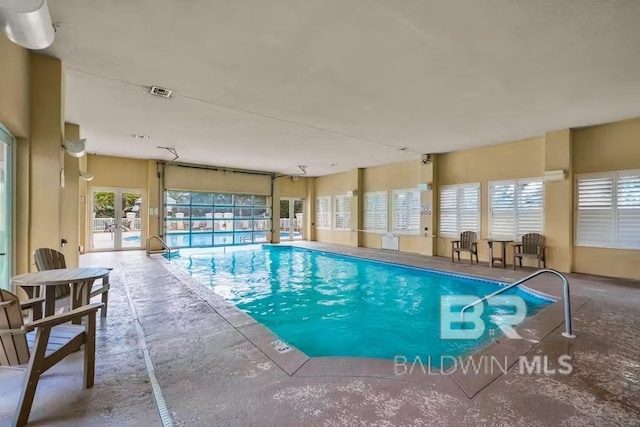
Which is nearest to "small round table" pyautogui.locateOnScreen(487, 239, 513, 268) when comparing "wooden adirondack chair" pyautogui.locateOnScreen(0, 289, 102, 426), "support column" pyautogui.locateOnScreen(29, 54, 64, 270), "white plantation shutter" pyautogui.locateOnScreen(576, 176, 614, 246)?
"white plantation shutter" pyautogui.locateOnScreen(576, 176, 614, 246)

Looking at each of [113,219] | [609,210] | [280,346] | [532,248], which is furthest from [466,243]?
[113,219]

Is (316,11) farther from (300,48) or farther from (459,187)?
(459,187)

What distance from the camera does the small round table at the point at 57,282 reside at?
238cm

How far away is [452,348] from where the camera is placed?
344 cm

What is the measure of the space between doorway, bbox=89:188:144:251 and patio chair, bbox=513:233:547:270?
11.0 m

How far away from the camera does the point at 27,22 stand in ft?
6.17

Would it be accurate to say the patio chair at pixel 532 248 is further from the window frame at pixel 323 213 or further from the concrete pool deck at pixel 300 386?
the window frame at pixel 323 213

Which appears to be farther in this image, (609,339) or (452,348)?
(452,348)

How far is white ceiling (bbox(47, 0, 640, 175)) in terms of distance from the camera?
267cm

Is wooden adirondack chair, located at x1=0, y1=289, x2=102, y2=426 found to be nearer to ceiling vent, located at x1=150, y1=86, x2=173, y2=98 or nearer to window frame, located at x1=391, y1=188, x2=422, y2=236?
ceiling vent, located at x1=150, y1=86, x2=173, y2=98

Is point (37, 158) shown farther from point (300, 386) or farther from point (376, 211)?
point (376, 211)

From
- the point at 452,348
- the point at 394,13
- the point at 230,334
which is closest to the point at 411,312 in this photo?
the point at 452,348

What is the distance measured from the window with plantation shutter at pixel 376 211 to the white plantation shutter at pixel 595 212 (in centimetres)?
536

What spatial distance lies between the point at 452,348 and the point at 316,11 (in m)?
3.73
